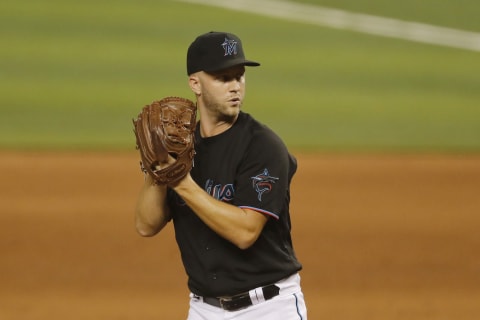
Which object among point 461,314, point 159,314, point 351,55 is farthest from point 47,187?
point 351,55

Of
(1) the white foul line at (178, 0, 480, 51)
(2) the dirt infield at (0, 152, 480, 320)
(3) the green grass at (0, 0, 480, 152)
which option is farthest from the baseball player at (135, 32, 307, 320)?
(1) the white foul line at (178, 0, 480, 51)

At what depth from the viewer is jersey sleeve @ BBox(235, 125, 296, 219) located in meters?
3.52

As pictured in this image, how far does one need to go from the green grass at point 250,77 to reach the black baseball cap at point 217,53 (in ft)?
23.8

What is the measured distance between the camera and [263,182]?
3.56 meters

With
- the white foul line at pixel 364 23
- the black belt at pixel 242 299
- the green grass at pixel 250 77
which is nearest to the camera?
the black belt at pixel 242 299

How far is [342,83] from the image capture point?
13.0 metres

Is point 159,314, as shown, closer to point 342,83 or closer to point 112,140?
point 112,140

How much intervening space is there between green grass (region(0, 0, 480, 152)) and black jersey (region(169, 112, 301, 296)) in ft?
23.6

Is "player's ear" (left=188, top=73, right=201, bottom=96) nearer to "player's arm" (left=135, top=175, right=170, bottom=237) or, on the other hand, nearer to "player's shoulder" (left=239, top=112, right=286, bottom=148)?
"player's shoulder" (left=239, top=112, right=286, bottom=148)

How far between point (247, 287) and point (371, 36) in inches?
447

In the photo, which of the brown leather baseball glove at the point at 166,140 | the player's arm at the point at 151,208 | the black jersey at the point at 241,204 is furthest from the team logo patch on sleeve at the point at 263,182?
the player's arm at the point at 151,208

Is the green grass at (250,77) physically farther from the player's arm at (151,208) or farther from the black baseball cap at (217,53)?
the black baseball cap at (217,53)

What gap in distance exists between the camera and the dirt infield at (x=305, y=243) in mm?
6180

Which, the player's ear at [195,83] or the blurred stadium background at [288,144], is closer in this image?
the player's ear at [195,83]
